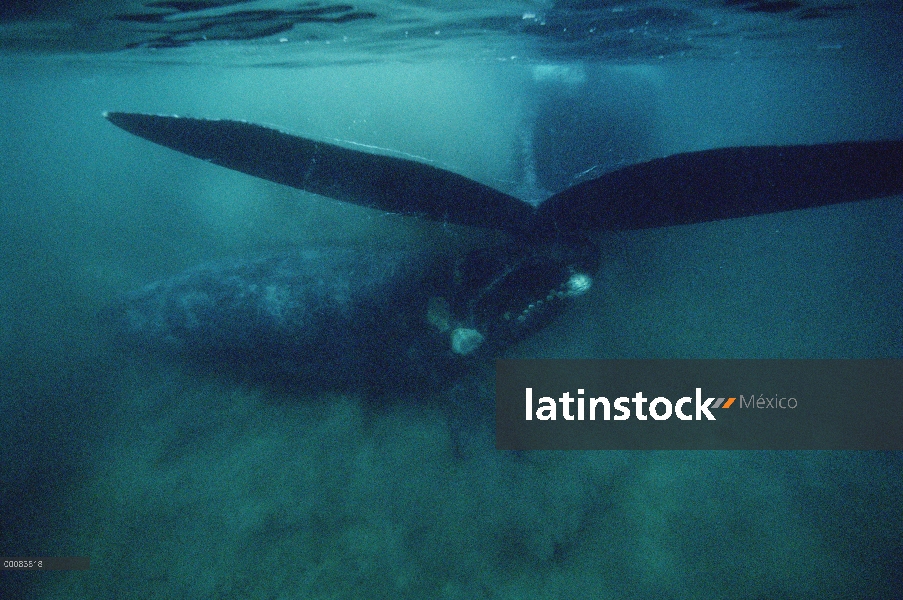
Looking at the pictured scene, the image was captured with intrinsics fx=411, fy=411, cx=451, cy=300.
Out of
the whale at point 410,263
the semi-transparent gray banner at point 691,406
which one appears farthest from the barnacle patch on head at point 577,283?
the semi-transparent gray banner at point 691,406

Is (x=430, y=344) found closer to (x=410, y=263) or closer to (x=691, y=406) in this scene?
(x=410, y=263)

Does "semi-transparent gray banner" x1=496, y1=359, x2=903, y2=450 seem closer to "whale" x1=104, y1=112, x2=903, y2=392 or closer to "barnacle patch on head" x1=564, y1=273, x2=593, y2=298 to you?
"whale" x1=104, y1=112, x2=903, y2=392

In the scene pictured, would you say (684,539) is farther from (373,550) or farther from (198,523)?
(198,523)

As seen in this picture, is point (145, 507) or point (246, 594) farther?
point (145, 507)

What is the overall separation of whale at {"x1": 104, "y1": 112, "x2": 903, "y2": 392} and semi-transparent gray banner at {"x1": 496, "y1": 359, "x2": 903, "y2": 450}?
1.11 meters

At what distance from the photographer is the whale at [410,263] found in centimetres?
283

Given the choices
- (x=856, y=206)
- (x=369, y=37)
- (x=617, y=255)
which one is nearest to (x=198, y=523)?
(x=617, y=255)

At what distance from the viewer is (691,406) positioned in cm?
668

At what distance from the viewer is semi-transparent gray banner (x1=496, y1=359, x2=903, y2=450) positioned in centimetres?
601

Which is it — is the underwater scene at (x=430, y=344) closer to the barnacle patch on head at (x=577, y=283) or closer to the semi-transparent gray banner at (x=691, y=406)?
the barnacle patch on head at (x=577, y=283)

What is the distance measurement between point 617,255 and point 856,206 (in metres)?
13.4

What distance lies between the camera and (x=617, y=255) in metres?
9.29

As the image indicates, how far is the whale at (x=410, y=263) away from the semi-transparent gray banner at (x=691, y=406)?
1.11 meters

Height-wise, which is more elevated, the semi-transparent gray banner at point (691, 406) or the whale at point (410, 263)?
the whale at point (410, 263)
